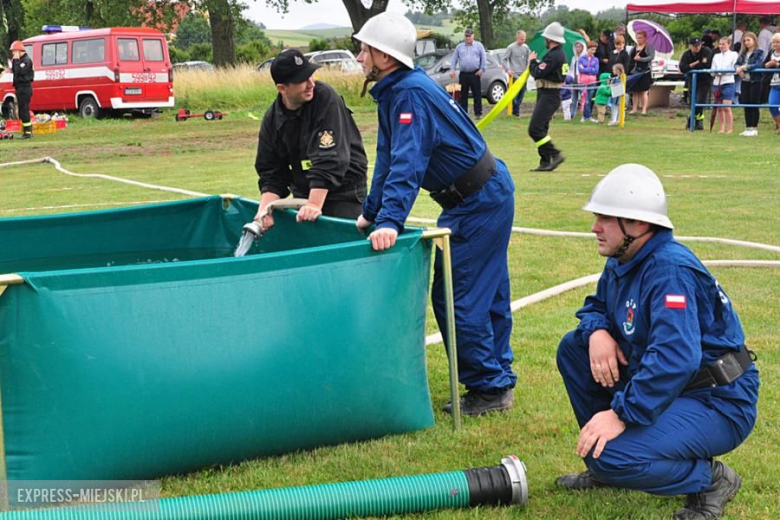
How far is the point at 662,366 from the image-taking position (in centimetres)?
308

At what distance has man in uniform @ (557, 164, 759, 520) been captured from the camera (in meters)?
3.12

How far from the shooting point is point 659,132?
1941 cm

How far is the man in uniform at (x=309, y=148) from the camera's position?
5.05m

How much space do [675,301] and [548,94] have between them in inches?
400

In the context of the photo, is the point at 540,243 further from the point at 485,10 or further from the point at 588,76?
the point at 485,10

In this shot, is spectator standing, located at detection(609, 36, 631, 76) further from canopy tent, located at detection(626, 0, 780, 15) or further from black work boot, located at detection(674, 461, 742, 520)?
black work boot, located at detection(674, 461, 742, 520)

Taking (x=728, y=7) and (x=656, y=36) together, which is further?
(x=656, y=36)

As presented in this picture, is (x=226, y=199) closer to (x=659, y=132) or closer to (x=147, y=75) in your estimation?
(x=659, y=132)

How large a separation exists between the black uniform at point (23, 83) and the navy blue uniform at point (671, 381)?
66.6 feet

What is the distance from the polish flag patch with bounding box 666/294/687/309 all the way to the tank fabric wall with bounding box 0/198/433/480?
128cm

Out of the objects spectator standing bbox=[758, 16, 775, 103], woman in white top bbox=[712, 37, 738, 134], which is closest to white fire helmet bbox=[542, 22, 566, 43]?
woman in white top bbox=[712, 37, 738, 134]

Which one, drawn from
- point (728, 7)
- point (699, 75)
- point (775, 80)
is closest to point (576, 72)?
point (699, 75)

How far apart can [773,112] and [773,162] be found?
16.0 ft

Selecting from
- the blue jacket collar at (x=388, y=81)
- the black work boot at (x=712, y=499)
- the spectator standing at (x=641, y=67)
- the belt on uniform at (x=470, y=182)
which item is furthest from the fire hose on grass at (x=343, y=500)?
the spectator standing at (x=641, y=67)
